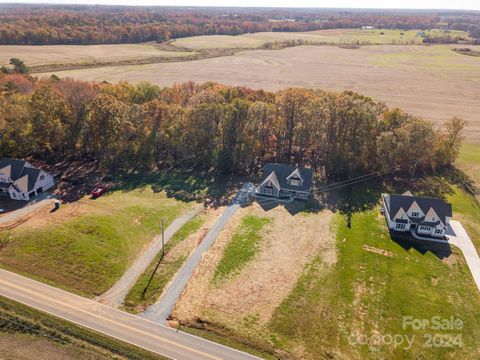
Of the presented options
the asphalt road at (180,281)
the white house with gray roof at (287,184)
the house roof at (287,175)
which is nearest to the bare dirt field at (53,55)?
the house roof at (287,175)

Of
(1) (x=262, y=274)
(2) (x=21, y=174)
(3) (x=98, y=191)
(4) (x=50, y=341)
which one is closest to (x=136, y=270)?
(4) (x=50, y=341)

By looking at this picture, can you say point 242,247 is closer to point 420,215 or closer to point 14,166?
point 420,215

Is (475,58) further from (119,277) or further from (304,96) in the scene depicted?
(119,277)

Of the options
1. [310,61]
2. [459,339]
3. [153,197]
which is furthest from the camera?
[310,61]

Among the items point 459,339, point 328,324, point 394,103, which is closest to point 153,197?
point 328,324

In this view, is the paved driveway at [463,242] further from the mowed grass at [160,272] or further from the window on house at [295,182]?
the mowed grass at [160,272]

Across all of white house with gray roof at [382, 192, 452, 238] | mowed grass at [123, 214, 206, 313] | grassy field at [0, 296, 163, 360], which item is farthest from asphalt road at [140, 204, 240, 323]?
white house with gray roof at [382, 192, 452, 238]

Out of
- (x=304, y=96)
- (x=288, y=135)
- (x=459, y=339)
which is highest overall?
(x=304, y=96)
